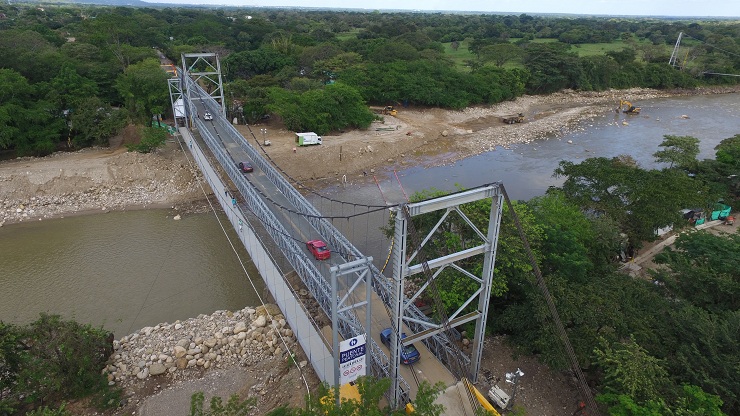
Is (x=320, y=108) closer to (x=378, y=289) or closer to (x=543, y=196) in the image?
(x=543, y=196)

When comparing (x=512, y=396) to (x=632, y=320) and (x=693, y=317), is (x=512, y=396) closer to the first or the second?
(x=632, y=320)

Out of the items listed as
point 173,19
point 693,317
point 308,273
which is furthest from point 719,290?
point 173,19

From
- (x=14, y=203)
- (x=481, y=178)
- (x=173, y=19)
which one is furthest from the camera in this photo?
(x=173, y=19)

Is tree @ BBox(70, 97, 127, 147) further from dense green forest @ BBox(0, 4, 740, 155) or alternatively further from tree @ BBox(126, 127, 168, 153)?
tree @ BBox(126, 127, 168, 153)

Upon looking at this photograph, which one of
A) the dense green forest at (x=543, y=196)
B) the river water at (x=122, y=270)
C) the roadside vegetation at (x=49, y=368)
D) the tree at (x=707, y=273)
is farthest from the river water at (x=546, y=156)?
the roadside vegetation at (x=49, y=368)

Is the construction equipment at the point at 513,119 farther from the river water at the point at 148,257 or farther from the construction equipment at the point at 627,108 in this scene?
the construction equipment at the point at 627,108

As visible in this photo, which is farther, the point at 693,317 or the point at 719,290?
the point at 719,290
